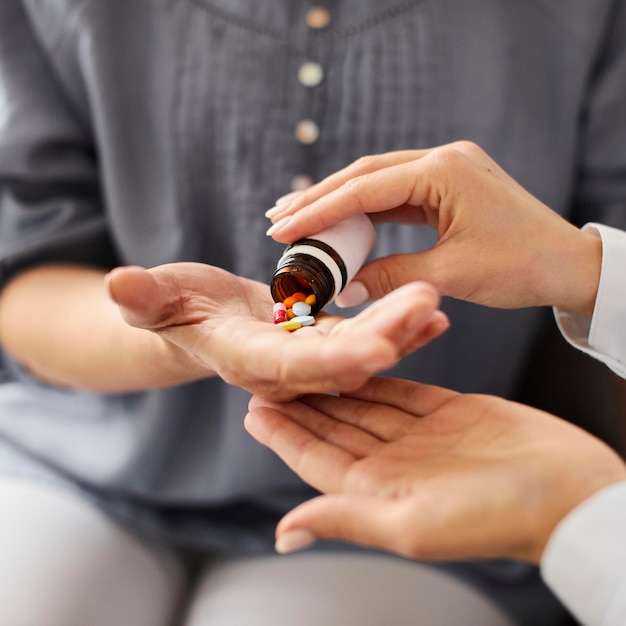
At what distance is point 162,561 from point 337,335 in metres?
0.44

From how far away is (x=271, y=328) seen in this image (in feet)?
1.44

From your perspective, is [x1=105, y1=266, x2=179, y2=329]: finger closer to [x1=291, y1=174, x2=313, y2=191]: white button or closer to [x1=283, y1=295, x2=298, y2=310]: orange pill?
[x1=283, y1=295, x2=298, y2=310]: orange pill

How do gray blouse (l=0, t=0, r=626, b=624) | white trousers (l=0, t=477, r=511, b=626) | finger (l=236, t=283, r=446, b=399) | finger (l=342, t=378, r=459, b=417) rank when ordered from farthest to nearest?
1. gray blouse (l=0, t=0, r=626, b=624)
2. white trousers (l=0, t=477, r=511, b=626)
3. finger (l=342, t=378, r=459, b=417)
4. finger (l=236, t=283, r=446, b=399)

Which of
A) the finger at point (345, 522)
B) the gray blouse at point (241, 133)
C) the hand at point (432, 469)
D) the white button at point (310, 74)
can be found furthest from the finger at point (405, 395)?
the white button at point (310, 74)

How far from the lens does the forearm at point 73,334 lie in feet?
2.13

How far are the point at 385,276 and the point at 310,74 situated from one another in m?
0.27

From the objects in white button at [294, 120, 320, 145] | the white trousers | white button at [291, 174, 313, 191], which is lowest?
the white trousers

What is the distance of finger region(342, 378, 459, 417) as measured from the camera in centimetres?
47

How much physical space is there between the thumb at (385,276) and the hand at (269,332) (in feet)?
0.19

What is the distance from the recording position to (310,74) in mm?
706

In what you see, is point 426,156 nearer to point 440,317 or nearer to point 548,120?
point 440,317

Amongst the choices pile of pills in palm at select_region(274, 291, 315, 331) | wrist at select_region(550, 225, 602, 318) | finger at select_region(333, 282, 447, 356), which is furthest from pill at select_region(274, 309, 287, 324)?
wrist at select_region(550, 225, 602, 318)

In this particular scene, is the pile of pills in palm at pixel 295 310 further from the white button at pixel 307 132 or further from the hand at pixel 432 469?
the white button at pixel 307 132

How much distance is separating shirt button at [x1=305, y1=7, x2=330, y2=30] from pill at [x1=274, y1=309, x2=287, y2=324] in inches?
13.8
